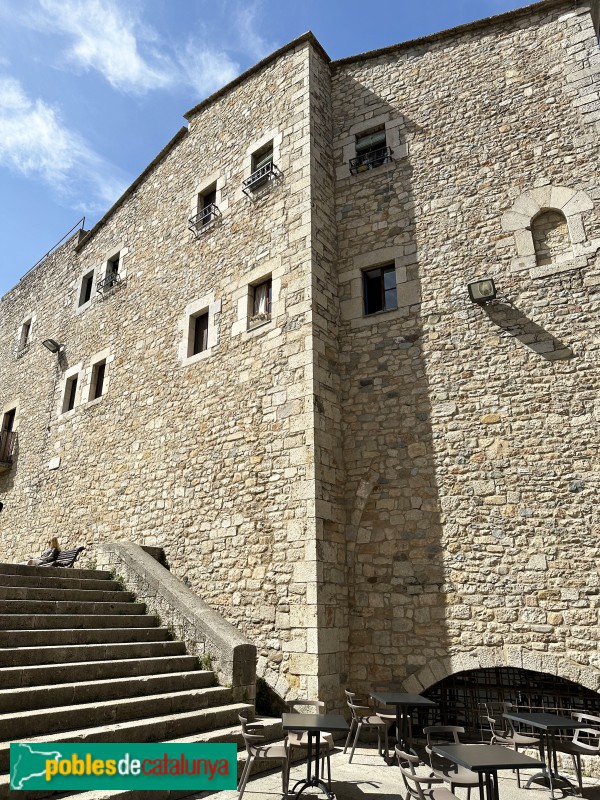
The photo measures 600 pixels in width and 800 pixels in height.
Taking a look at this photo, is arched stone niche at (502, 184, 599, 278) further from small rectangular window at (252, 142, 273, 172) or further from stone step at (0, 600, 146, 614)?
stone step at (0, 600, 146, 614)

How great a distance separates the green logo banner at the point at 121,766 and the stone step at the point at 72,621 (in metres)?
1.84

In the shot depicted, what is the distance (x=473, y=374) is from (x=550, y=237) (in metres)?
1.99

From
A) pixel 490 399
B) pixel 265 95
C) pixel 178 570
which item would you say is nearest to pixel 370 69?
pixel 265 95

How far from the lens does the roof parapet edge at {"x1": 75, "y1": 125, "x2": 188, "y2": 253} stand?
1110cm

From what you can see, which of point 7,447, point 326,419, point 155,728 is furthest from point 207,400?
point 7,447

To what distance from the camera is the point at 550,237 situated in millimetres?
6691

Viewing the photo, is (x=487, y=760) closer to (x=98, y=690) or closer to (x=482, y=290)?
(x=98, y=690)

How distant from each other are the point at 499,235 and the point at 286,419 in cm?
362

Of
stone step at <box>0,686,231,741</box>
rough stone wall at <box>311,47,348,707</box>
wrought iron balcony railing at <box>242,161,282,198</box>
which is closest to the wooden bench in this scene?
stone step at <box>0,686,231,741</box>

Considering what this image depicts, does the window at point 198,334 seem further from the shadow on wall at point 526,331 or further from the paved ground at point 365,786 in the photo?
the paved ground at point 365,786

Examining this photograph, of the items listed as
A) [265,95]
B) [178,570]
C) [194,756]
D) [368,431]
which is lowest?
[194,756]

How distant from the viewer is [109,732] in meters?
4.20

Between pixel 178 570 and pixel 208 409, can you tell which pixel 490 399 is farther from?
pixel 178 570

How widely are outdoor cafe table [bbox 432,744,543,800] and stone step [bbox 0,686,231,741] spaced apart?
8.55ft
